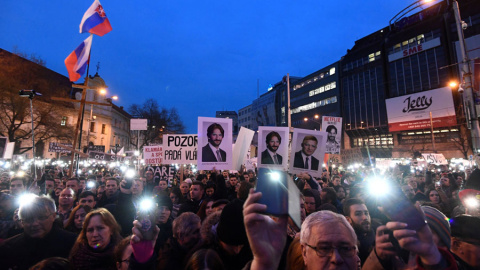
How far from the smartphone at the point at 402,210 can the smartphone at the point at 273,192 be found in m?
0.51

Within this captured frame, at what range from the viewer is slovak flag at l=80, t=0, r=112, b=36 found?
1055 cm

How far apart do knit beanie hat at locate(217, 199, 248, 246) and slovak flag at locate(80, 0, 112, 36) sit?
1119 centimetres

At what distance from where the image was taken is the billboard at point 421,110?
119 ft

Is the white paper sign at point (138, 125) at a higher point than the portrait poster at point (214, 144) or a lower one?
higher

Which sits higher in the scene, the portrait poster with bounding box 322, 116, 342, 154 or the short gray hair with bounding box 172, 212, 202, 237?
the portrait poster with bounding box 322, 116, 342, 154

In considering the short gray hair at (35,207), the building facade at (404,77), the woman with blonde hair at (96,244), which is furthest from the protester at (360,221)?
the building facade at (404,77)

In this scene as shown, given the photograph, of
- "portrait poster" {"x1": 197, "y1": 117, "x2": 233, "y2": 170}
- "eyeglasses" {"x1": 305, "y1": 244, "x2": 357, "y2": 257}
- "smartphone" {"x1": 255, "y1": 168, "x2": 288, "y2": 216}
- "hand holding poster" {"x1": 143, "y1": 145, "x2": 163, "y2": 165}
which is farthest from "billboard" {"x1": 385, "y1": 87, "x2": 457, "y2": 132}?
"smartphone" {"x1": 255, "y1": 168, "x2": 288, "y2": 216}

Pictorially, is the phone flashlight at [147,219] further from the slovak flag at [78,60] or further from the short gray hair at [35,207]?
the slovak flag at [78,60]

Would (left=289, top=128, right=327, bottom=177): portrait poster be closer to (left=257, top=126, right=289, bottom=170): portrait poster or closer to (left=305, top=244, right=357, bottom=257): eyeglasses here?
(left=257, top=126, right=289, bottom=170): portrait poster

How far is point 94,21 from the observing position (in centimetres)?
1070

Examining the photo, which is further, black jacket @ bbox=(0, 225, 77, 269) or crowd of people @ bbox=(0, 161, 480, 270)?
black jacket @ bbox=(0, 225, 77, 269)

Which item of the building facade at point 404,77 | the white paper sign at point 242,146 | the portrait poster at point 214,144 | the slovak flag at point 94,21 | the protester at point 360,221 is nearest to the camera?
the protester at point 360,221

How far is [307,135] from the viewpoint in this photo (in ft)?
22.9

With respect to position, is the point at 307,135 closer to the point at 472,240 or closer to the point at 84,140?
the point at 472,240
